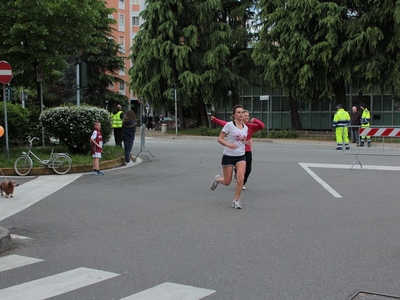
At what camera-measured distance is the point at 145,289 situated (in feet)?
14.5

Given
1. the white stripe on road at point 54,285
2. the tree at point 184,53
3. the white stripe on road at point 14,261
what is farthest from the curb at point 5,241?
the tree at point 184,53

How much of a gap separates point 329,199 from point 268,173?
3565mm

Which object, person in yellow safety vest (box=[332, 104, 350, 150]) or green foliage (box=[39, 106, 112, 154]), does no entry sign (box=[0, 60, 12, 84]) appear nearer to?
green foliage (box=[39, 106, 112, 154])

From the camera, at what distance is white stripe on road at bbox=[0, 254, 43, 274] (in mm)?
5176

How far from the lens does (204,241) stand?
610cm

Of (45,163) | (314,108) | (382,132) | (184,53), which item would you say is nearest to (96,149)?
(45,163)

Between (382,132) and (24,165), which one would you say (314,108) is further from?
(24,165)

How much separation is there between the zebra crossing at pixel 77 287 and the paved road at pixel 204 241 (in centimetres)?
1

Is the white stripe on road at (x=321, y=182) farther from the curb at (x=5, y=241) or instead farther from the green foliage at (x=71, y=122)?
the green foliage at (x=71, y=122)

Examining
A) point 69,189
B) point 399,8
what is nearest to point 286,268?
point 69,189

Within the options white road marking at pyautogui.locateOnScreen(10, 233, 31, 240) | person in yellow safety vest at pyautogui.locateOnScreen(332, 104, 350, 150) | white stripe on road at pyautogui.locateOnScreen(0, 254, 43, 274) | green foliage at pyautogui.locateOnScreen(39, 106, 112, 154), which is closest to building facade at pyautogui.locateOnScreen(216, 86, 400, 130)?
person in yellow safety vest at pyautogui.locateOnScreen(332, 104, 350, 150)

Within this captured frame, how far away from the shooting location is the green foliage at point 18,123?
15.6 m

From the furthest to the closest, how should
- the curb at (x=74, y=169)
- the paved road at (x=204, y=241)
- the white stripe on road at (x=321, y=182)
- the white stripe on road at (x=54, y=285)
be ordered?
the curb at (x=74, y=169) → the white stripe on road at (x=321, y=182) → the paved road at (x=204, y=241) → the white stripe on road at (x=54, y=285)

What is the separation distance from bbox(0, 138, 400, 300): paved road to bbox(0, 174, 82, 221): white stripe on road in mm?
119
